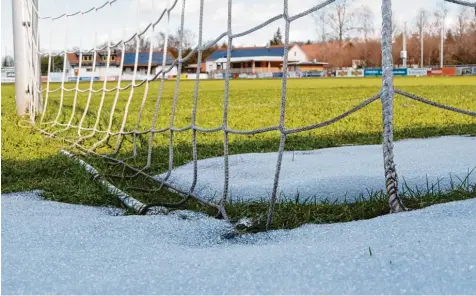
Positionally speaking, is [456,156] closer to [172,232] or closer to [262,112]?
[172,232]

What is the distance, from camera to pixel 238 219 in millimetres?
2361

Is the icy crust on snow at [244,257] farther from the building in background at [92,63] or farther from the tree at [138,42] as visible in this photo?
the building in background at [92,63]

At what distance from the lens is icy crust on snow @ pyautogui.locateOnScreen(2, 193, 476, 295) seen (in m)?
1.47

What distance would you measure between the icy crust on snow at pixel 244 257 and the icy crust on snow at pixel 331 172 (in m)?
0.69

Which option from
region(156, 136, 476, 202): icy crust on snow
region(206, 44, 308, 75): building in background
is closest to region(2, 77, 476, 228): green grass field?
region(156, 136, 476, 202): icy crust on snow

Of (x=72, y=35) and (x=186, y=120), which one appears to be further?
(x=186, y=120)

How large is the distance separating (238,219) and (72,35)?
15.5ft

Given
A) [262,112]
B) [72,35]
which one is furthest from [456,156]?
[262,112]

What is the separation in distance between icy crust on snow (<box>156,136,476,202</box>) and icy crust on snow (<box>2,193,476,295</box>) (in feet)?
2.27

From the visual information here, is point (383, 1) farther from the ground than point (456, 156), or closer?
farther from the ground

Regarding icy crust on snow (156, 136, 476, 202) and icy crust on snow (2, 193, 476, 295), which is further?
icy crust on snow (156, 136, 476, 202)

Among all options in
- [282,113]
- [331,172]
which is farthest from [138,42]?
[282,113]

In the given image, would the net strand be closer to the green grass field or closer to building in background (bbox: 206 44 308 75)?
the green grass field

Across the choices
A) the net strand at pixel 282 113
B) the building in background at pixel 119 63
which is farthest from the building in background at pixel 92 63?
the net strand at pixel 282 113
